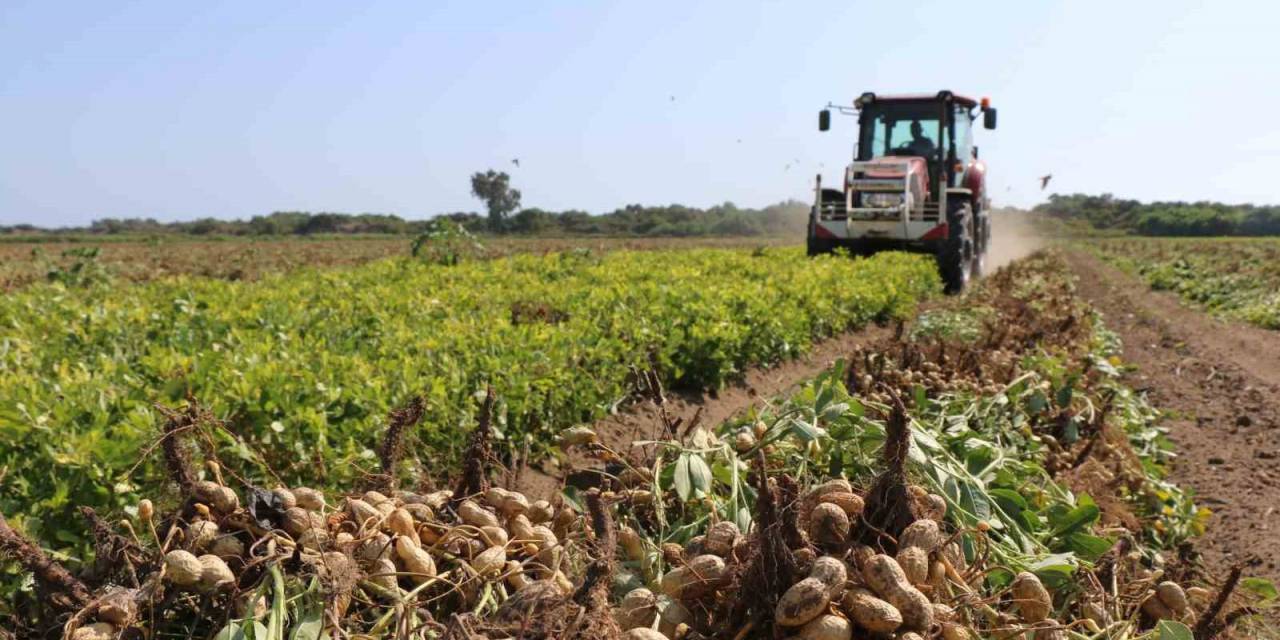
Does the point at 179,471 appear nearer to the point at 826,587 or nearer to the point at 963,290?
the point at 826,587

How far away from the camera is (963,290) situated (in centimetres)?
1527

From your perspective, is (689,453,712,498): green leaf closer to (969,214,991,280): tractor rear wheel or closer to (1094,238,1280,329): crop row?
(1094,238,1280,329): crop row

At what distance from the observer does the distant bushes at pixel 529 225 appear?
196ft

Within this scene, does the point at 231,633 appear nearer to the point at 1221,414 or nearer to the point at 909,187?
the point at 1221,414

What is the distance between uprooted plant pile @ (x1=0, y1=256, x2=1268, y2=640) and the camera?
1808 millimetres

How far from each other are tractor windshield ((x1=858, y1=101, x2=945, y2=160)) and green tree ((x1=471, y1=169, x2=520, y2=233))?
49935 mm

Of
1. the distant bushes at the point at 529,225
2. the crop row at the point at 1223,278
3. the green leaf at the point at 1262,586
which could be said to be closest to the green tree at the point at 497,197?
the distant bushes at the point at 529,225

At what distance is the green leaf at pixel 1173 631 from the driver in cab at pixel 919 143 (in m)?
14.7

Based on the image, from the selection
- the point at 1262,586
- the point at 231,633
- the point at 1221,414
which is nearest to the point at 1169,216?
the point at 1221,414

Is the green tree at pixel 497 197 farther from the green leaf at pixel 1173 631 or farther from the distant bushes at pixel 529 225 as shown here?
the green leaf at pixel 1173 631

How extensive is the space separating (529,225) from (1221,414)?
195 ft

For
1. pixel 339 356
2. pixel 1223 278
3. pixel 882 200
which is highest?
pixel 882 200

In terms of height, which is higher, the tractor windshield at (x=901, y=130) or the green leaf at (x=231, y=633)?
the tractor windshield at (x=901, y=130)

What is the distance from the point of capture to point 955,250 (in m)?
14.5
